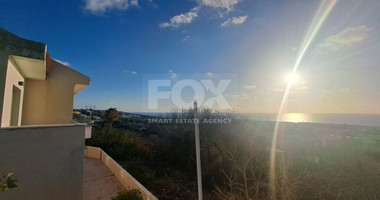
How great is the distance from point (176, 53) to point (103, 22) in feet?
13.1

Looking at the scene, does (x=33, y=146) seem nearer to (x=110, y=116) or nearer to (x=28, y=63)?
(x=28, y=63)

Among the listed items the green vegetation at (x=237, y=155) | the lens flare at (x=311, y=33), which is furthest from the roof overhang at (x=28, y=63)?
the lens flare at (x=311, y=33)

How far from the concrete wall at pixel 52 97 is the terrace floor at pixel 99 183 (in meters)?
2.60

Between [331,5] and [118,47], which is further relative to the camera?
[118,47]

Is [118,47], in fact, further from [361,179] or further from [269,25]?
[361,179]

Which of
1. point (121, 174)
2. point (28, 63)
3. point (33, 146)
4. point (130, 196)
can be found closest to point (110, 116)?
point (121, 174)

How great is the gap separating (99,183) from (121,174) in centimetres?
88

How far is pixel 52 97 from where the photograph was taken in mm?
5441

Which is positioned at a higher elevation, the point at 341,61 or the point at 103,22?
the point at 103,22

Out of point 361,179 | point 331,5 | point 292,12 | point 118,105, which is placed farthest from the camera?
point 118,105

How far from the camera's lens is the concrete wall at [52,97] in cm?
520

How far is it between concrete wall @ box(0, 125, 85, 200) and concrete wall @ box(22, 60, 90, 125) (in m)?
2.91

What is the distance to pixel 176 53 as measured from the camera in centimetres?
884

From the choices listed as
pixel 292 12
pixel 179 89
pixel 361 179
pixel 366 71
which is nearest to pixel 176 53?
pixel 179 89
